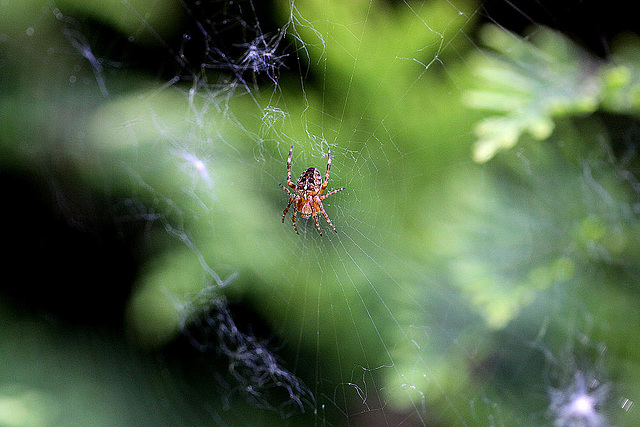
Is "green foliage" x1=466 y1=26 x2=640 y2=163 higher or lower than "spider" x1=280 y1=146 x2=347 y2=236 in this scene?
higher

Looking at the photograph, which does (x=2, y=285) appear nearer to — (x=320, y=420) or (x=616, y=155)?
(x=320, y=420)

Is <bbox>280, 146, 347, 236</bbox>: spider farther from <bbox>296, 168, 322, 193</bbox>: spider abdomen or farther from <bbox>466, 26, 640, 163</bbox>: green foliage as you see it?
<bbox>466, 26, 640, 163</bbox>: green foliage

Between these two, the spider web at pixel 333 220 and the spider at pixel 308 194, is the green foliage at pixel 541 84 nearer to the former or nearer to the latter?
the spider web at pixel 333 220

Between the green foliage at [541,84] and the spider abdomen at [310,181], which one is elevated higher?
the green foliage at [541,84]

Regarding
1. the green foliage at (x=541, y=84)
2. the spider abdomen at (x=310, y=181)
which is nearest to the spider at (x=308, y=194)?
the spider abdomen at (x=310, y=181)

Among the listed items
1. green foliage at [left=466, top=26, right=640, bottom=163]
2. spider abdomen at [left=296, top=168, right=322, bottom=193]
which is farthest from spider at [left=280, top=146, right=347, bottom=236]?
green foliage at [left=466, top=26, right=640, bottom=163]
